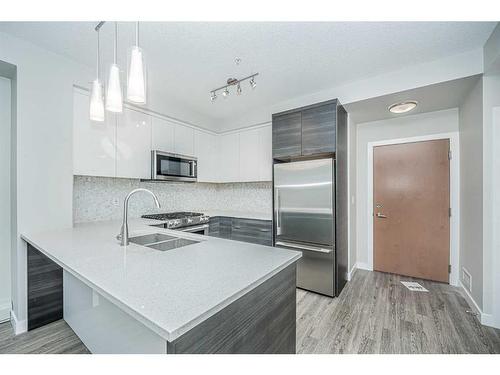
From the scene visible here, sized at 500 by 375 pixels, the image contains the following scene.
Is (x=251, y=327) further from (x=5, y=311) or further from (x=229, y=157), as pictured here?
(x=229, y=157)

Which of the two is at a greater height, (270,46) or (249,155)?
(270,46)

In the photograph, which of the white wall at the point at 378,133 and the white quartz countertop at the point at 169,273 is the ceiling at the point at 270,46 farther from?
the white quartz countertop at the point at 169,273

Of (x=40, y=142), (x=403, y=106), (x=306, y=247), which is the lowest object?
(x=306, y=247)

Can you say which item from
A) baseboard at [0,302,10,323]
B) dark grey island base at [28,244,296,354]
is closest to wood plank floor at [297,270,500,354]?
dark grey island base at [28,244,296,354]

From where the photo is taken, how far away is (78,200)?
249 centimetres

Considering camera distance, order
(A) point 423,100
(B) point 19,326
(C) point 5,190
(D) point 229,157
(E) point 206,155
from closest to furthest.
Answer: (B) point 19,326 → (C) point 5,190 → (A) point 423,100 → (E) point 206,155 → (D) point 229,157

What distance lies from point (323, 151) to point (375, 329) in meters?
1.86

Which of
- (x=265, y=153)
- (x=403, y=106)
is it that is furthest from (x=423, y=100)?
(x=265, y=153)

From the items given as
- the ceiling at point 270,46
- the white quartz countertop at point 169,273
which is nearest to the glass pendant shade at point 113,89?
the ceiling at point 270,46

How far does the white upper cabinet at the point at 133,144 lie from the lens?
8.50ft

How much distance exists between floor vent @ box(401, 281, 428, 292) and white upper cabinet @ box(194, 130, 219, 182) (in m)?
3.22

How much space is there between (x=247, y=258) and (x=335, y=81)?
248 cm

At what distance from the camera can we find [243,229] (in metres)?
3.33
